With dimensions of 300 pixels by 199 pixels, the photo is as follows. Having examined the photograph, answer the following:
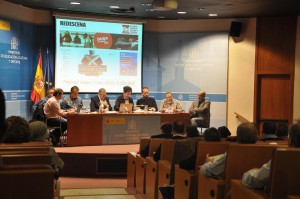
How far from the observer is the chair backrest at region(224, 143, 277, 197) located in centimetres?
304

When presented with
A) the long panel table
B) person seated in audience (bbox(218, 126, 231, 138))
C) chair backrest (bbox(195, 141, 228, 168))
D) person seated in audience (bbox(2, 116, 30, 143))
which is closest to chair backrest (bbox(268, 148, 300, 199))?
chair backrest (bbox(195, 141, 228, 168))

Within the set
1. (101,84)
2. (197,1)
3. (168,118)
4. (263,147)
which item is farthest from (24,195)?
(101,84)

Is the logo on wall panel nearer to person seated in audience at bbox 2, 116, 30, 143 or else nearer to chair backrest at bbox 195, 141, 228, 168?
person seated in audience at bbox 2, 116, 30, 143

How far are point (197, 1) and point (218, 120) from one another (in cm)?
332

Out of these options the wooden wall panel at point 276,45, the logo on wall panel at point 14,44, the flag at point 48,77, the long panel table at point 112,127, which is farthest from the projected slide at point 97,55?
the wooden wall panel at point 276,45

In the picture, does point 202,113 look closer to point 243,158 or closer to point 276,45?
point 276,45

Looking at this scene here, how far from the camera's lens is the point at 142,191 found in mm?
5539

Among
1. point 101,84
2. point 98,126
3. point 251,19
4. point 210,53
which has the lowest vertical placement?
point 98,126

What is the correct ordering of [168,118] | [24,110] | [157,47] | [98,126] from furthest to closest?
1. [157,47]
2. [24,110]
3. [168,118]
4. [98,126]

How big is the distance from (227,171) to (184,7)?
6397 mm

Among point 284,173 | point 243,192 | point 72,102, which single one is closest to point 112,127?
point 72,102

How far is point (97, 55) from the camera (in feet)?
33.1

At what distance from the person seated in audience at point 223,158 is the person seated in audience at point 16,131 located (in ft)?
4.67

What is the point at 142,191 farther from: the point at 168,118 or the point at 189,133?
the point at 168,118
